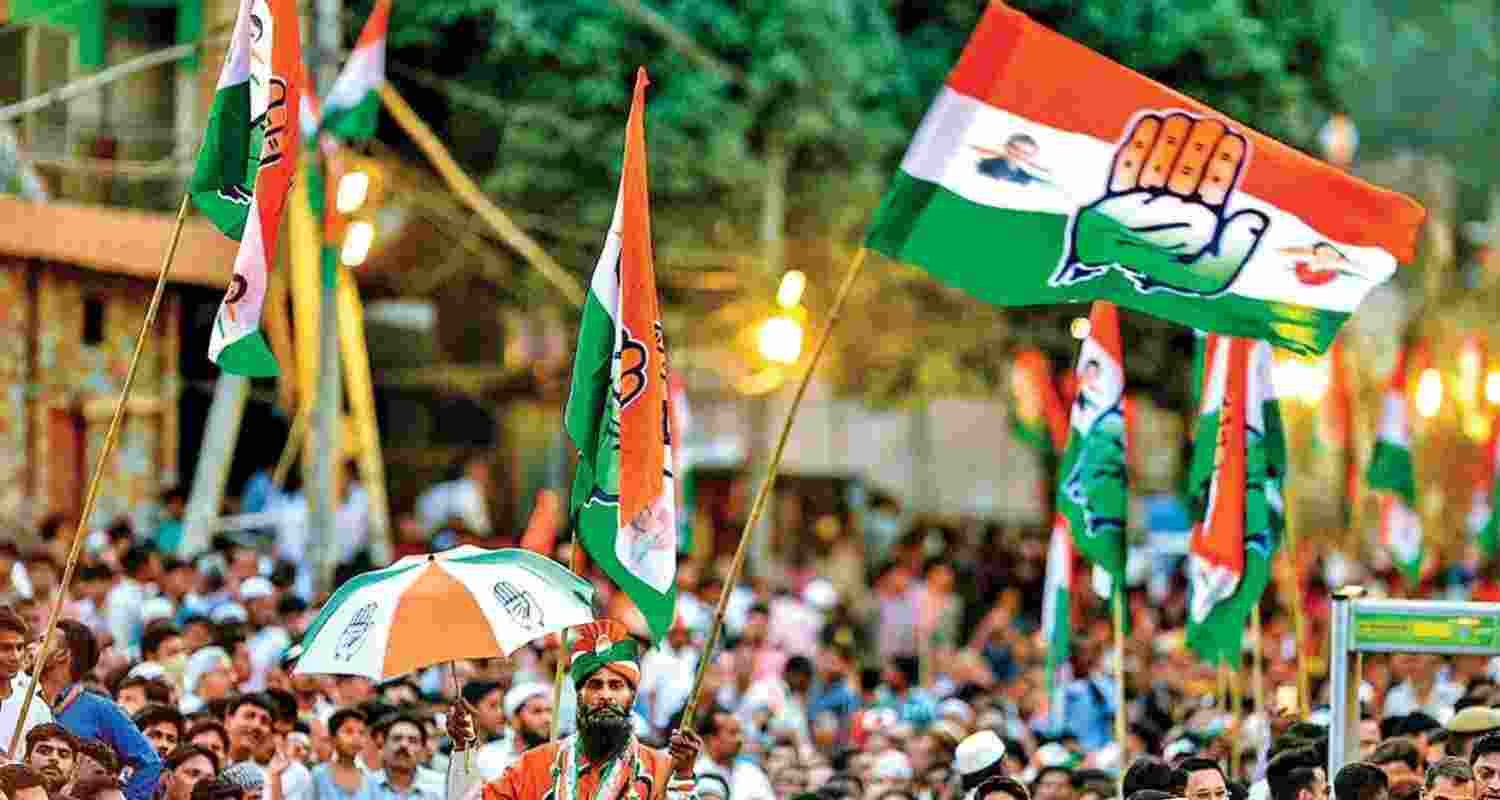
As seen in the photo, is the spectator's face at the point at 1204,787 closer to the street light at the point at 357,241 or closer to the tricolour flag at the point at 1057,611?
the tricolour flag at the point at 1057,611

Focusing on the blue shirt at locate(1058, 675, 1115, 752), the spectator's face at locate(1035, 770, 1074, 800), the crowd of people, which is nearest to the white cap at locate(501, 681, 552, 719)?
the crowd of people

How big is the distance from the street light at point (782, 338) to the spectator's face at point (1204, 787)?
10.9 metres

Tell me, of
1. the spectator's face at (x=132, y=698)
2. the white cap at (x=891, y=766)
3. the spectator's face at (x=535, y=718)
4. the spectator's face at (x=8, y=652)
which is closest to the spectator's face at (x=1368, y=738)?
the white cap at (x=891, y=766)

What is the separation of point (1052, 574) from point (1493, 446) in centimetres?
1034

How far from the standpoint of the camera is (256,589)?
53.5ft

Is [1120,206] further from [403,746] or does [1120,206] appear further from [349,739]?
[349,739]

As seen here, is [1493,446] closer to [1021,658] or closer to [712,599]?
[1021,658]

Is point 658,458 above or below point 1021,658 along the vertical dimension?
above

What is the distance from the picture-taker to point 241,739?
37.7ft

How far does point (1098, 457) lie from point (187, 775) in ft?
17.2

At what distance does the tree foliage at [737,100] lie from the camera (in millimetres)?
27672

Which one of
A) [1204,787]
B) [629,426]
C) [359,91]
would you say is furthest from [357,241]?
[1204,787]

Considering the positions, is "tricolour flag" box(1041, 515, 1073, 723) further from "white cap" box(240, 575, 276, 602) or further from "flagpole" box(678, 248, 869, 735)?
"flagpole" box(678, 248, 869, 735)

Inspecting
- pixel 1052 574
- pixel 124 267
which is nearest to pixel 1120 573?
pixel 1052 574
